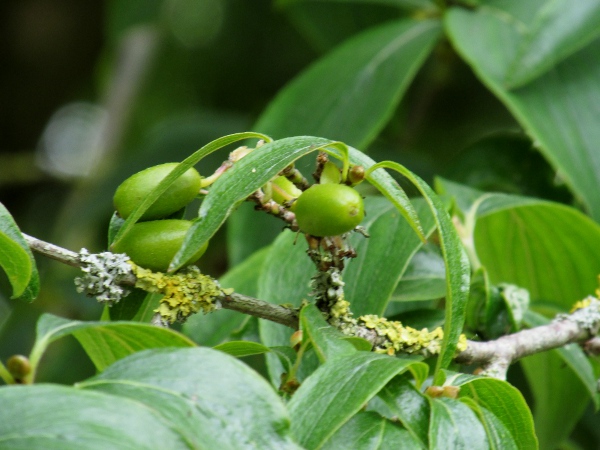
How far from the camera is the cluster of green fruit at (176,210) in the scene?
0.46 meters

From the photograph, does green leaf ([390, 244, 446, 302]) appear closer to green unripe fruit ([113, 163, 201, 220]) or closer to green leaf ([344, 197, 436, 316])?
green leaf ([344, 197, 436, 316])

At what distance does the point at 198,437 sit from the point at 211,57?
2204mm

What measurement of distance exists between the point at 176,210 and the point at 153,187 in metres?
0.02

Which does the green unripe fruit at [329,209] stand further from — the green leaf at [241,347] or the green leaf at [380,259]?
the green leaf at [380,259]

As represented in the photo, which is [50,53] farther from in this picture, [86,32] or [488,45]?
[488,45]

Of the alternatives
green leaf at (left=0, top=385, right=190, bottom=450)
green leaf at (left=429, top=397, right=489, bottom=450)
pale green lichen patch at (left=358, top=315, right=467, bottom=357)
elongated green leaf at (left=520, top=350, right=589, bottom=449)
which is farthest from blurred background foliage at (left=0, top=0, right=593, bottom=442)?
green leaf at (left=0, top=385, right=190, bottom=450)

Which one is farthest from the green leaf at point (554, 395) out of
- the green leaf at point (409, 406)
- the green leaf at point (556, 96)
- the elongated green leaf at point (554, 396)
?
the green leaf at point (409, 406)

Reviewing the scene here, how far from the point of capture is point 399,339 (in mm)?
555

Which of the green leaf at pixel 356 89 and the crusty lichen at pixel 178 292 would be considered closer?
the crusty lichen at pixel 178 292

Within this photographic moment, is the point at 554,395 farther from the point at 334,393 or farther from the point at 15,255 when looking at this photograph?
the point at 15,255

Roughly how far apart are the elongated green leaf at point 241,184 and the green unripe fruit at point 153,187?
61mm

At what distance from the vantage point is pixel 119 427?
33cm

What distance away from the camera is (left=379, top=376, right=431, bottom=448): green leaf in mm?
456

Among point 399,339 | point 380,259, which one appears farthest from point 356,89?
point 399,339
